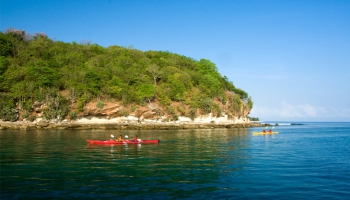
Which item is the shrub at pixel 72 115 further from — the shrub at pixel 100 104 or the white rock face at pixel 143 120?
the shrub at pixel 100 104

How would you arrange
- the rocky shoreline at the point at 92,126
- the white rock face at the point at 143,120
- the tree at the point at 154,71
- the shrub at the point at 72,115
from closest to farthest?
the rocky shoreline at the point at 92,126 < the shrub at the point at 72,115 < the white rock face at the point at 143,120 < the tree at the point at 154,71

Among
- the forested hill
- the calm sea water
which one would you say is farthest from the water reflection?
the forested hill

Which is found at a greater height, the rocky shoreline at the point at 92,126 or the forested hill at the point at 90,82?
the forested hill at the point at 90,82

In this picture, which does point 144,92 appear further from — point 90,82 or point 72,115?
point 72,115

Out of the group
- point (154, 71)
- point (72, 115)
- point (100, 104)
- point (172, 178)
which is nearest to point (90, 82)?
point (100, 104)

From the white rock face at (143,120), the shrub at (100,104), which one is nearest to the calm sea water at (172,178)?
the shrub at (100,104)

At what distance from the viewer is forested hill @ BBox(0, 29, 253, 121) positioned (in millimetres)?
62438

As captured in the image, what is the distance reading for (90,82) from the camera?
70.0m

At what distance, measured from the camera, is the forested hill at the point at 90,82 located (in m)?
62.4

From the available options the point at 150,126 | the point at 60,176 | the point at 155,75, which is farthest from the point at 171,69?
the point at 60,176

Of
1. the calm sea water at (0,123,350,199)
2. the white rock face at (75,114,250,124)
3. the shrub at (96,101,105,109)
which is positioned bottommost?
the calm sea water at (0,123,350,199)

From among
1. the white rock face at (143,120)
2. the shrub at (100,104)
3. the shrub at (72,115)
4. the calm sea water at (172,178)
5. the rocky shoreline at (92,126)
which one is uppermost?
the shrub at (100,104)

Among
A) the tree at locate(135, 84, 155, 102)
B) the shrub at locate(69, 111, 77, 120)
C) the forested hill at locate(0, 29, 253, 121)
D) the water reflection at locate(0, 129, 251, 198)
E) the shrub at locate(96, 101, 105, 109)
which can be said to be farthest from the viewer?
the tree at locate(135, 84, 155, 102)

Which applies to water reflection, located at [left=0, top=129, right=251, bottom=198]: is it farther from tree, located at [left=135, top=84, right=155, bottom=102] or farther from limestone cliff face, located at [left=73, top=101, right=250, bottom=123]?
tree, located at [left=135, top=84, right=155, bottom=102]
